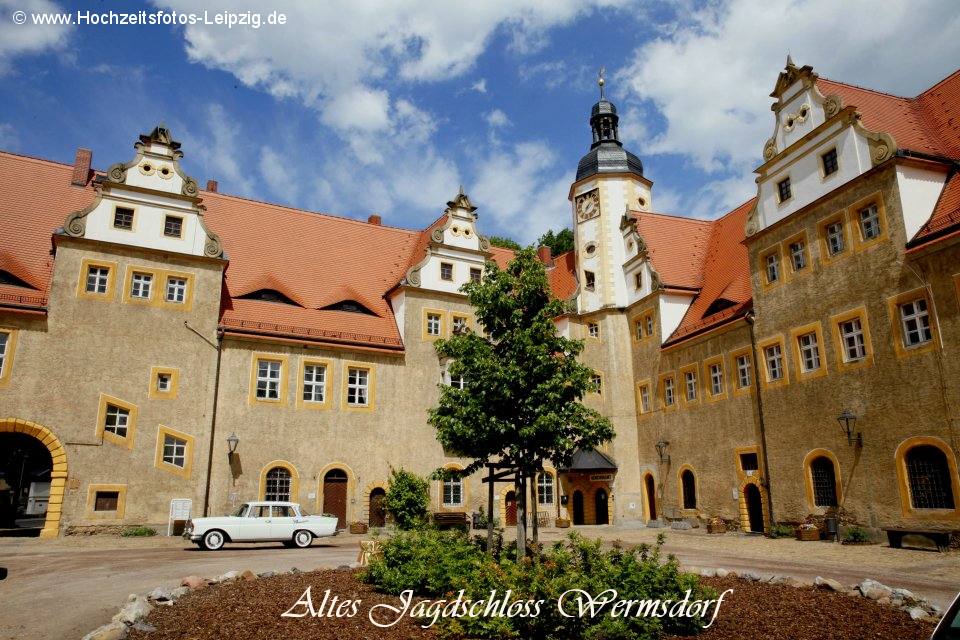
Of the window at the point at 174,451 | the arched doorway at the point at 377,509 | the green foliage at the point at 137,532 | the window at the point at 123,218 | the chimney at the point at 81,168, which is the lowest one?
the green foliage at the point at 137,532

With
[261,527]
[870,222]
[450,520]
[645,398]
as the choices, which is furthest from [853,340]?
[261,527]

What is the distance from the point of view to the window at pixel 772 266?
23.6 meters

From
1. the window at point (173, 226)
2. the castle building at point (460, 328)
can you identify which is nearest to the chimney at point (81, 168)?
the castle building at point (460, 328)

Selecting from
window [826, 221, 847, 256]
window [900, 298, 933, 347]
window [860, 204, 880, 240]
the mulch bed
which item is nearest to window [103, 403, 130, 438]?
the mulch bed

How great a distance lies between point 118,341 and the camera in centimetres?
2347

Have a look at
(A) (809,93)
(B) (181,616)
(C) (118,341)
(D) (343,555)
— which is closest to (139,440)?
(C) (118,341)

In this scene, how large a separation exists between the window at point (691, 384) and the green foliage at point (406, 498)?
1140cm

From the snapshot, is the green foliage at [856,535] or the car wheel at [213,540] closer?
the car wheel at [213,540]

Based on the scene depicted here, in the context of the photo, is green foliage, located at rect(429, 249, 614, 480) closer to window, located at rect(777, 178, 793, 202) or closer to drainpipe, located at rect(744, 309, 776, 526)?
drainpipe, located at rect(744, 309, 776, 526)

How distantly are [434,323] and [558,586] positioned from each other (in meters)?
22.7

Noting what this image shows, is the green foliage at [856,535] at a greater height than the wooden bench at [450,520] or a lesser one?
lesser

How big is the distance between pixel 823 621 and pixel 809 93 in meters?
20.2

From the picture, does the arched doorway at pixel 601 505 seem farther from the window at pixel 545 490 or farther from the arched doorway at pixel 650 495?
the window at pixel 545 490

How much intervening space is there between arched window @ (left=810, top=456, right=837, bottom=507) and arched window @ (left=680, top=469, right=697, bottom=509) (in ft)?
19.9
